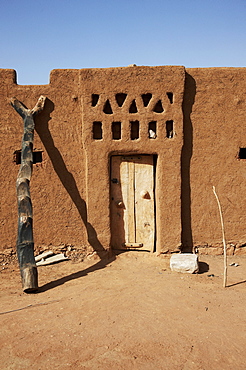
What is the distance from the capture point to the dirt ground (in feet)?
11.0

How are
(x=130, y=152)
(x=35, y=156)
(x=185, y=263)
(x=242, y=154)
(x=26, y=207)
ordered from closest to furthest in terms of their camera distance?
1. (x=26, y=207)
2. (x=185, y=263)
3. (x=130, y=152)
4. (x=35, y=156)
5. (x=242, y=154)

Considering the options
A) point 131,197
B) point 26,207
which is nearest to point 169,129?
point 131,197

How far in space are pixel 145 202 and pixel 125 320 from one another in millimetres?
3098

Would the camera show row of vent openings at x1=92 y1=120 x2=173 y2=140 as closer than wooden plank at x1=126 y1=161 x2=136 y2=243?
Yes

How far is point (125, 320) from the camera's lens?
4164mm

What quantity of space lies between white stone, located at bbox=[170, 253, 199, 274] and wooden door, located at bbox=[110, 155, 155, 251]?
2.88ft

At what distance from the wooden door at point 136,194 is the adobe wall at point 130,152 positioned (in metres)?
0.21

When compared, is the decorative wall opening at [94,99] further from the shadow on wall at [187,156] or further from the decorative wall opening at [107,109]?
the shadow on wall at [187,156]

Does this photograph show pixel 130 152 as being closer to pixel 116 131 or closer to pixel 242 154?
pixel 116 131

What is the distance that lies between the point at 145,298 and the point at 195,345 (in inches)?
53.4

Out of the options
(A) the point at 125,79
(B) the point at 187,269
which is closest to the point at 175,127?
(A) the point at 125,79

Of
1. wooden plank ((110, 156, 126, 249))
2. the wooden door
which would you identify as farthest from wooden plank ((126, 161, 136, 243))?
wooden plank ((110, 156, 126, 249))

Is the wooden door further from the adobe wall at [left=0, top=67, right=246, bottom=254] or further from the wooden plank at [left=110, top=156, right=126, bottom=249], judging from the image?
the adobe wall at [left=0, top=67, right=246, bottom=254]

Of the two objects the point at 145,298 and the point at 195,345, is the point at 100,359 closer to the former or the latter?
the point at 195,345
